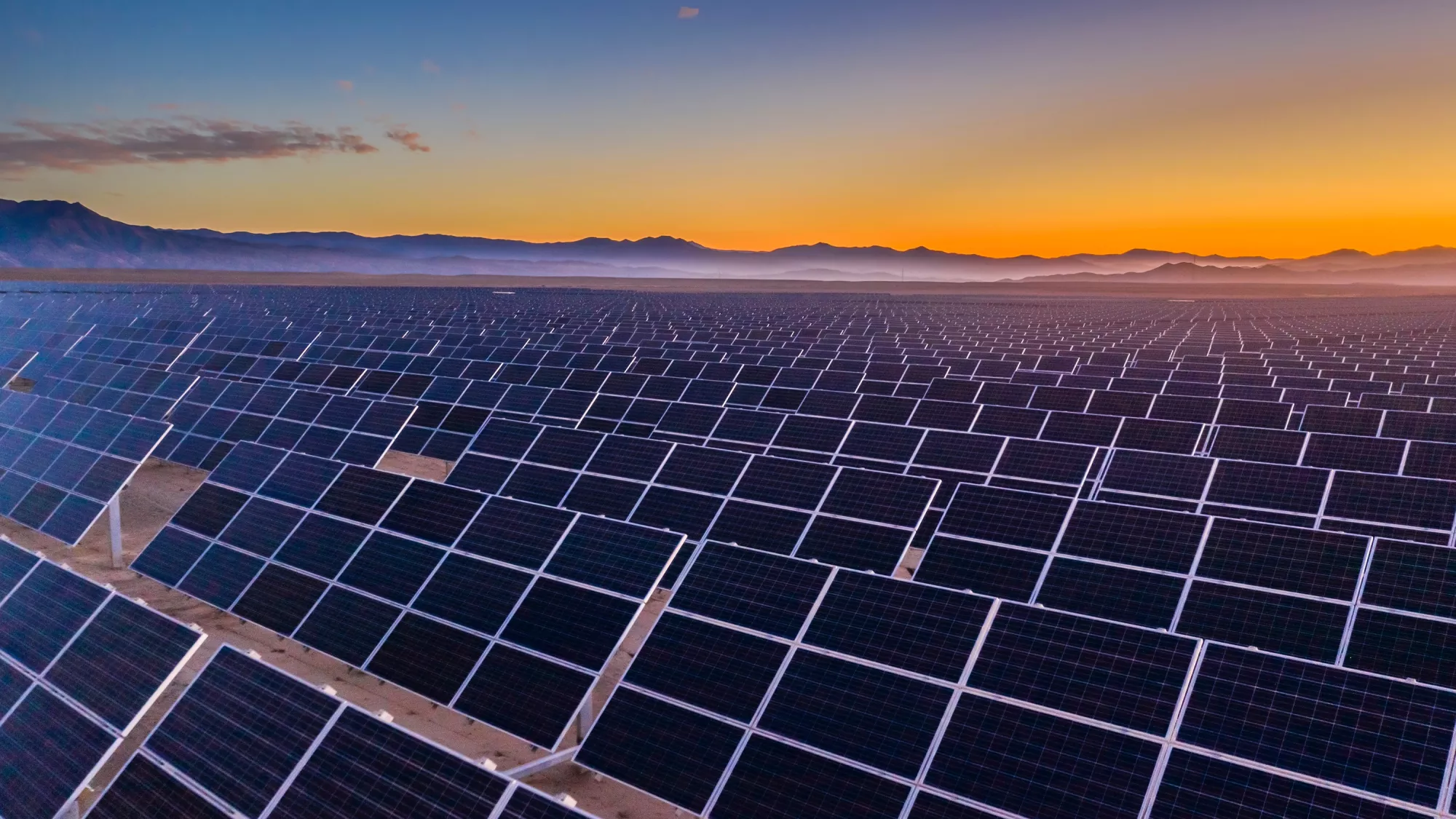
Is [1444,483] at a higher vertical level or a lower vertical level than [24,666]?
higher

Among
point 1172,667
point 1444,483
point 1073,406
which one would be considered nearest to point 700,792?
point 1172,667

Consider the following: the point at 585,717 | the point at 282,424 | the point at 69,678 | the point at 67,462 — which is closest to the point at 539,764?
the point at 585,717

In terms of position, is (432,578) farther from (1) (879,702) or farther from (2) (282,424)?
(2) (282,424)

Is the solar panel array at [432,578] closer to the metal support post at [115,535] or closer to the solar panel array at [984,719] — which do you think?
the solar panel array at [984,719]

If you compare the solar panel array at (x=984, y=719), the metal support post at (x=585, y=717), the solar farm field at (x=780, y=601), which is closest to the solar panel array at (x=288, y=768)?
the solar farm field at (x=780, y=601)

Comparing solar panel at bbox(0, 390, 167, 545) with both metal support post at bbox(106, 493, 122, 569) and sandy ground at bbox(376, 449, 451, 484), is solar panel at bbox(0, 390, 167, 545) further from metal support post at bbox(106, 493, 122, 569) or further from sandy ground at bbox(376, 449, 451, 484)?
sandy ground at bbox(376, 449, 451, 484)

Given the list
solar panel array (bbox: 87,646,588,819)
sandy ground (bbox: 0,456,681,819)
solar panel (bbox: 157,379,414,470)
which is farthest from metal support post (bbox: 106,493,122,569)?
solar panel array (bbox: 87,646,588,819)

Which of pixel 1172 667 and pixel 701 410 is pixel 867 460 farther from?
Answer: pixel 1172 667
